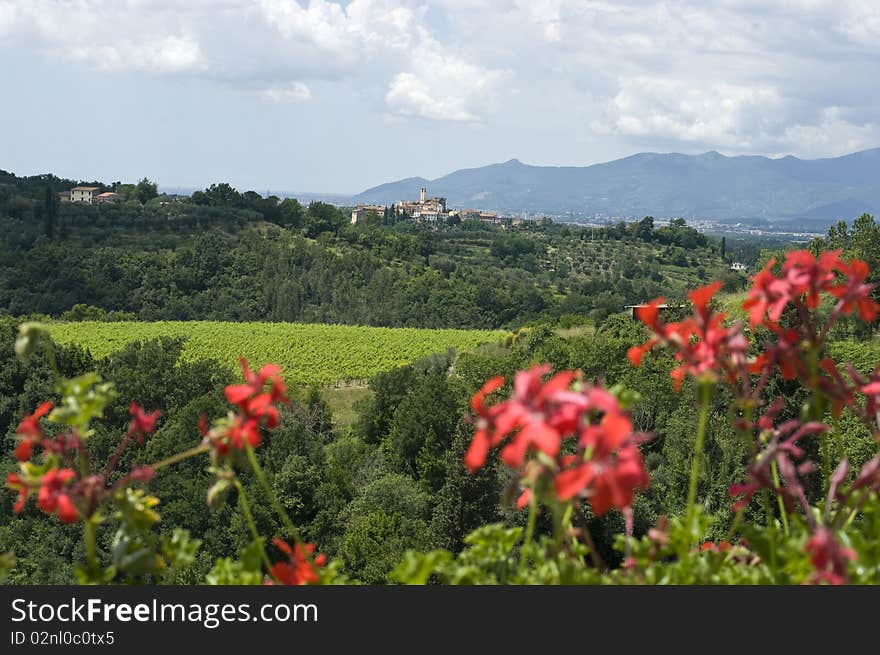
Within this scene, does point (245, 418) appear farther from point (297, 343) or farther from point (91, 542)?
point (297, 343)

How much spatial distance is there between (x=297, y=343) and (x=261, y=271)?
2514 centimetres

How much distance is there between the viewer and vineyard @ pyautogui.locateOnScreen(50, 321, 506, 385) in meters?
44.1

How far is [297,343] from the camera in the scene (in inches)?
1930

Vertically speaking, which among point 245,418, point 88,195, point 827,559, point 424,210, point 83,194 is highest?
point 424,210

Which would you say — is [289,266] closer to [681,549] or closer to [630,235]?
[630,235]

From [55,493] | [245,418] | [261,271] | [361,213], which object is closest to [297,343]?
[261,271]

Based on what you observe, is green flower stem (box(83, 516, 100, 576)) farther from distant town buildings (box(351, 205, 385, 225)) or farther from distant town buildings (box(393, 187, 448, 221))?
distant town buildings (box(393, 187, 448, 221))

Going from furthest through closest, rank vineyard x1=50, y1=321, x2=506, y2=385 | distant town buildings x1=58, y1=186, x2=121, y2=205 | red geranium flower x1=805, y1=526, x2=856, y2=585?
distant town buildings x1=58, y1=186, x2=121, y2=205 < vineyard x1=50, y1=321, x2=506, y2=385 < red geranium flower x1=805, y1=526, x2=856, y2=585

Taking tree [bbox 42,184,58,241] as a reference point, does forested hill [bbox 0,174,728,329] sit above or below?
below

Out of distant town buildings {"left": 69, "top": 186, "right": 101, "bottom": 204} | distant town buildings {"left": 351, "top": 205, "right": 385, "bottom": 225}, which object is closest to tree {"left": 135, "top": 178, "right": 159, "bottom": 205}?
distant town buildings {"left": 69, "top": 186, "right": 101, "bottom": 204}

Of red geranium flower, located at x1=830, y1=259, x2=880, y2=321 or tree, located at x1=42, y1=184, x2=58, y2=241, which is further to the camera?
tree, located at x1=42, y1=184, x2=58, y2=241

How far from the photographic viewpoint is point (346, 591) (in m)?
1.27

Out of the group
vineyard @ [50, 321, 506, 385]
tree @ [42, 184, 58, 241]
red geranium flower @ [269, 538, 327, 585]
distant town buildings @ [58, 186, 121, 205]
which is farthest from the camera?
distant town buildings @ [58, 186, 121, 205]

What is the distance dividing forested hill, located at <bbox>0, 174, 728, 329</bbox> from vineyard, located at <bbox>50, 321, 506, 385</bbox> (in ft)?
28.5
